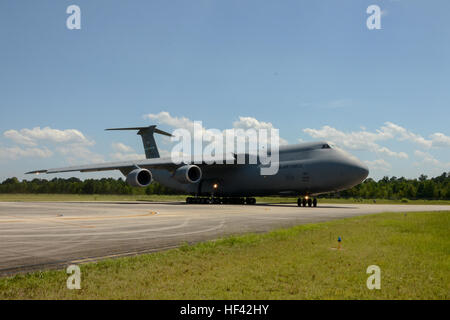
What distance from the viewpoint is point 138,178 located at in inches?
1362

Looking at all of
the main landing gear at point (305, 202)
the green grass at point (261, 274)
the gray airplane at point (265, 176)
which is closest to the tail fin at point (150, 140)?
the gray airplane at point (265, 176)

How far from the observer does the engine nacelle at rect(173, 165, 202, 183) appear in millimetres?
34562

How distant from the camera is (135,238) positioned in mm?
10062

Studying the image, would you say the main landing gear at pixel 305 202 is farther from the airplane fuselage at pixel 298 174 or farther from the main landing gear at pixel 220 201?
the main landing gear at pixel 220 201

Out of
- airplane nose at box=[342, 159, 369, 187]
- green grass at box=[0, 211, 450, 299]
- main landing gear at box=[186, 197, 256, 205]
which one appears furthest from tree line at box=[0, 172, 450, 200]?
green grass at box=[0, 211, 450, 299]

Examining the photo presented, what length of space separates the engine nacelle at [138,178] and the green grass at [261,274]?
26671 millimetres

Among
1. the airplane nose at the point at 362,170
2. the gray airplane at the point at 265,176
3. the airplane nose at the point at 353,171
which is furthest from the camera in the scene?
the gray airplane at the point at 265,176

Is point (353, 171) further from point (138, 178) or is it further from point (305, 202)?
point (138, 178)

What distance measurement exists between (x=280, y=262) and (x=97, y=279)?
120 inches

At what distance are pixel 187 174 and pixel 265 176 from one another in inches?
294

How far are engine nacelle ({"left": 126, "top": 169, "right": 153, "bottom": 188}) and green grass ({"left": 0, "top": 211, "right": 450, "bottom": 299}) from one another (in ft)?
87.5

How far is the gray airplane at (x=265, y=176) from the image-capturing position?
3081 cm

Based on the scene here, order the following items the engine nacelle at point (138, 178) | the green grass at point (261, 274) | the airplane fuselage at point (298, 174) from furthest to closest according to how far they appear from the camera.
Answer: the engine nacelle at point (138, 178), the airplane fuselage at point (298, 174), the green grass at point (261, 274)
